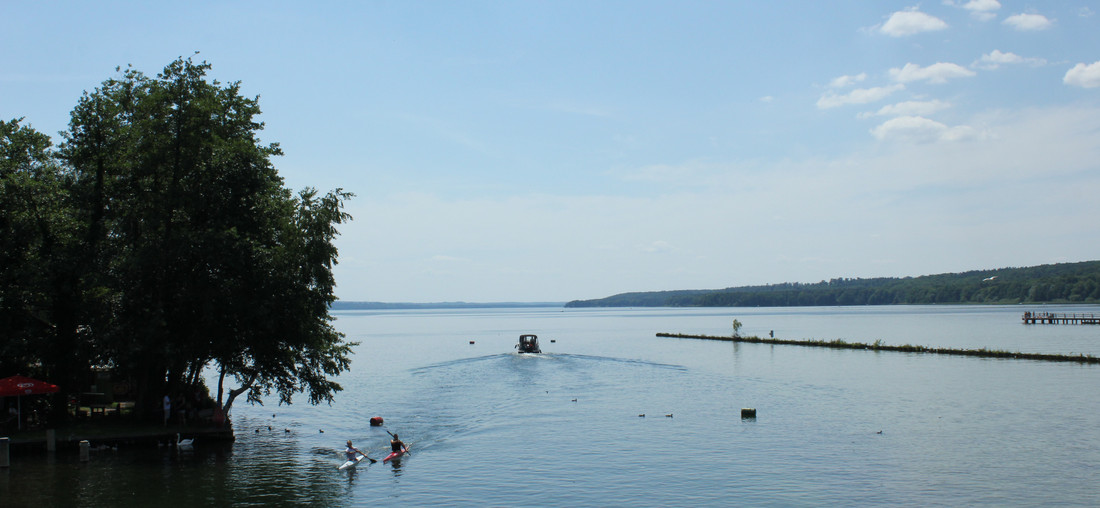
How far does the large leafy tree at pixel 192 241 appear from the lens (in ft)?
109

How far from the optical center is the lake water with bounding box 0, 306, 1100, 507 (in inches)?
1062

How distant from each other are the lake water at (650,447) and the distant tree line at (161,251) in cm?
456

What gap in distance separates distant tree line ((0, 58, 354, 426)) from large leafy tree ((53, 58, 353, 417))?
0.21 ft

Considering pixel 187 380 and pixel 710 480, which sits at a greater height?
pixel 187 380

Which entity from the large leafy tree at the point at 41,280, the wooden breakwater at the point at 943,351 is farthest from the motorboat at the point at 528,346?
the large leafy tree at the point at 41,280

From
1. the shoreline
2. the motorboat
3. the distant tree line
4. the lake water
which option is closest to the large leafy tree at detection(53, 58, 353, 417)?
the distant tree line

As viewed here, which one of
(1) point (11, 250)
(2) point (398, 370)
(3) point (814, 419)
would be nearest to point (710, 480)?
(3) point (814, 419)

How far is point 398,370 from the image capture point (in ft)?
260

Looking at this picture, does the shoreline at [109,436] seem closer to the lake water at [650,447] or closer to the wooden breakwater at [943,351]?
the lake water at [650,447]

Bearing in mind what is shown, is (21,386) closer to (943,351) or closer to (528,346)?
(528,346)

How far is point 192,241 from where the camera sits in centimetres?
3275

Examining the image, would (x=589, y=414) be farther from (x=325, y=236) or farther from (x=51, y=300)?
(x=51, y=300)

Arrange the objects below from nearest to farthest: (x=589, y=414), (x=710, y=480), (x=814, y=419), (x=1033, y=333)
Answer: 1. (x=710, y=480)
2. (x=814, y=419)
3. (x=589, y=414)
4. (x=1033, y=333)

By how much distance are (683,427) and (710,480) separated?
12147mm
